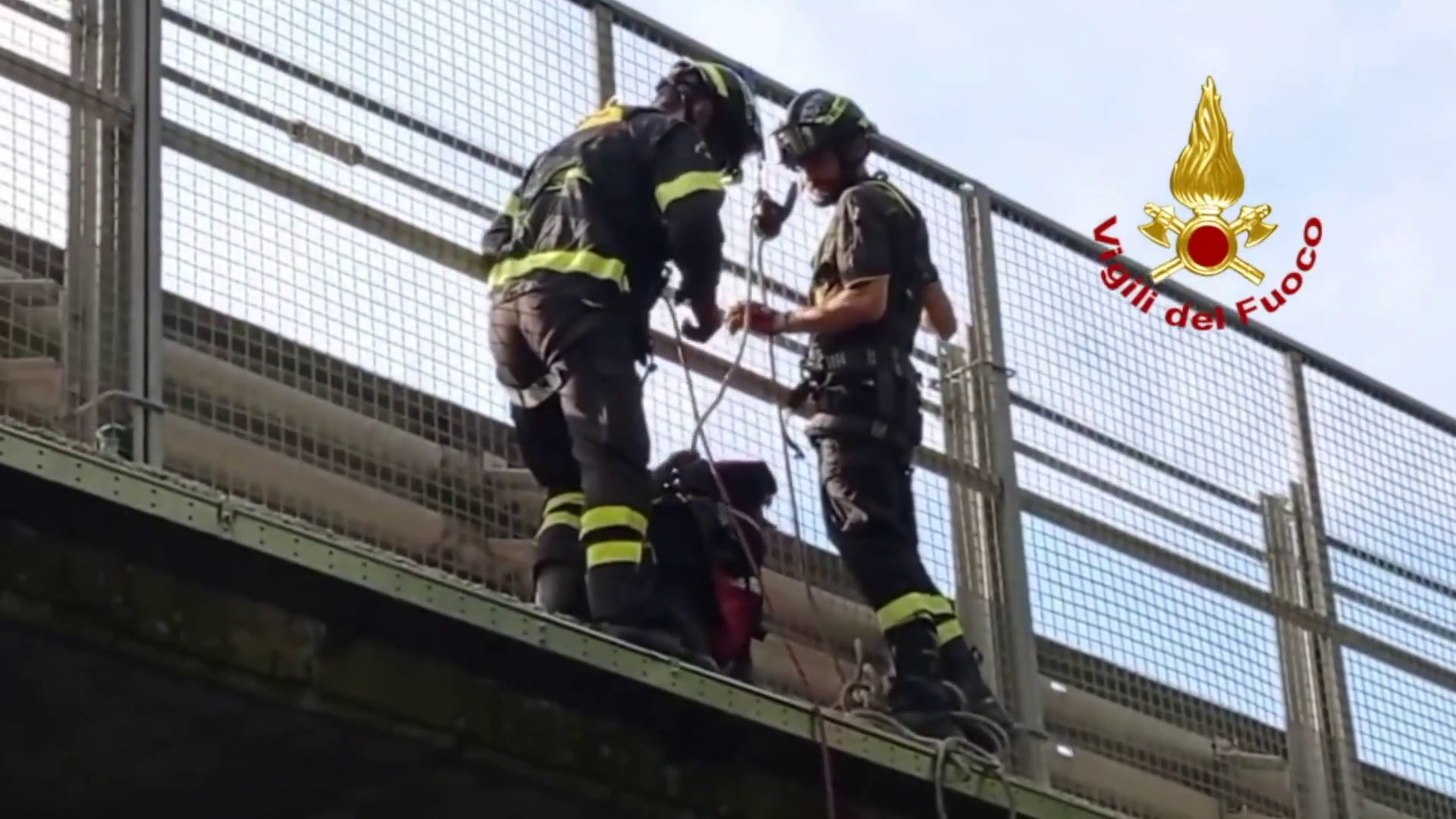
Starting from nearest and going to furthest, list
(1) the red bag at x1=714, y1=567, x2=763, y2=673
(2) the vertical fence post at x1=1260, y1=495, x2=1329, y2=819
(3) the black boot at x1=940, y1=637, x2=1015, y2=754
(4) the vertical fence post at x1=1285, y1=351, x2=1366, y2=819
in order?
(1) the red bag at x1=714, y1=567, x2=763, y2=673 → (3) the black boot at x1=940, y1=637, x2=1015, y2=754 → (2) the vertical fence post at x1=1260, y1=495, x2=1329, y2=819 → (4) the vertical fence post at x1=1285, y1=351, x2=1366, y2=819

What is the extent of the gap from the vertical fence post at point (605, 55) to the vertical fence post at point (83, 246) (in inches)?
75.6

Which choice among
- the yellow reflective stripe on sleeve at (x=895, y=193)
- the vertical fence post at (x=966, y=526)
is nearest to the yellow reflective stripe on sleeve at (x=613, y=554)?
the yellow reflective stripe on sleeve at (x=895, y=193)

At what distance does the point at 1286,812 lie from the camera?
39.1 ft

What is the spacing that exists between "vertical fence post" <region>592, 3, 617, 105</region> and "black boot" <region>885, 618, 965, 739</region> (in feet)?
6.25

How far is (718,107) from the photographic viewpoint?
32.7 feet

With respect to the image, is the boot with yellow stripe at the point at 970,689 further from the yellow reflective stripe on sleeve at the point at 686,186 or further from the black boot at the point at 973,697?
the yellow reflective stripe on sleeve at the point at 686,186

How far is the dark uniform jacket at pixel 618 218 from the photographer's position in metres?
9.42

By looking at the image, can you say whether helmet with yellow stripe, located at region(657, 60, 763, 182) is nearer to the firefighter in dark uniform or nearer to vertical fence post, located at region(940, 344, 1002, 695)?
the firefighter in dark uniform

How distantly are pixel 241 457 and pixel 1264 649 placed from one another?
4.50 m

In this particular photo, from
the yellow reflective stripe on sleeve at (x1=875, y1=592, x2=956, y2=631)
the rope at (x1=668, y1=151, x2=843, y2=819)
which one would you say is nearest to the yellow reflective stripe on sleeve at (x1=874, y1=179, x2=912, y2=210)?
the rope at (x1=668, y1=151, x2=843, y2=819)

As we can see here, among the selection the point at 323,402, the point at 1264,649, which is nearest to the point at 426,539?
the point at 323,402

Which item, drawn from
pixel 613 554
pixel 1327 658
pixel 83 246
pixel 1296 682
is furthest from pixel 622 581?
pixel 1327 658

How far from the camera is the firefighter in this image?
33.3 feet

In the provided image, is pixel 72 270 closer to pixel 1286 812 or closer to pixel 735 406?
pixel 735 406
